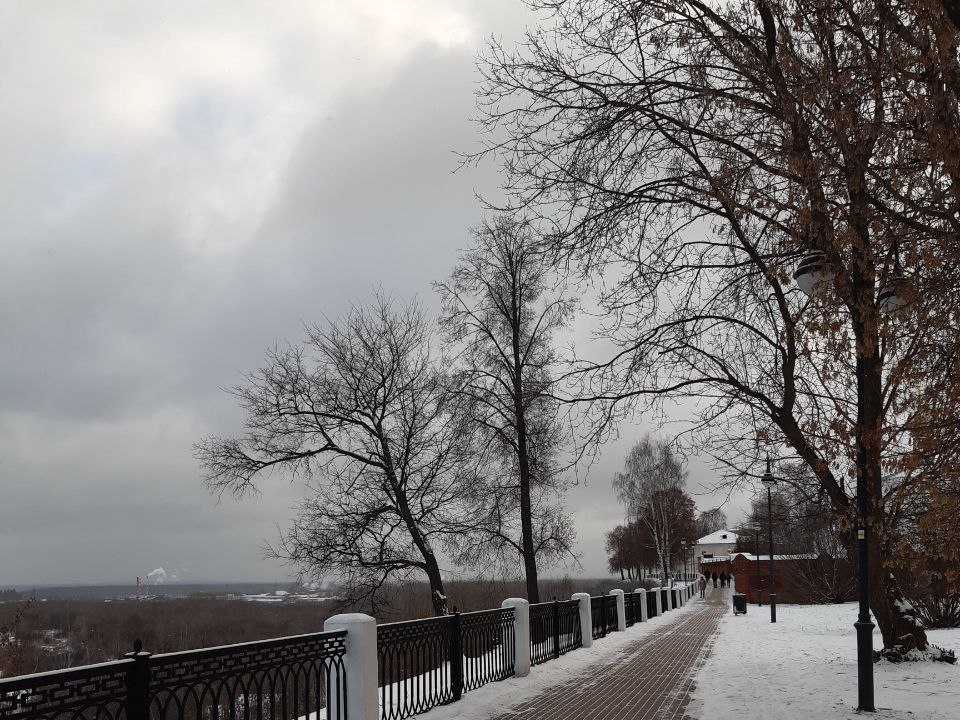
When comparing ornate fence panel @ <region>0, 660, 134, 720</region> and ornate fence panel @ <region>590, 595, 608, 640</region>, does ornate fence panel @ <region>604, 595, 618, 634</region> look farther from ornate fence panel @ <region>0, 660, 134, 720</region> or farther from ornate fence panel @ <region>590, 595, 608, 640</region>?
ornate fence panel @ <region>0, 660, 134, 720</region>

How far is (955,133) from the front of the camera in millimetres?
6039

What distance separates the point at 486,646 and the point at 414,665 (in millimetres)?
2417

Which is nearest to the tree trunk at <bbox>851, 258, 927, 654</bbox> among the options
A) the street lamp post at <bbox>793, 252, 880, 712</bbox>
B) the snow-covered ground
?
the street lamp post at <bbox>793, 252, 880, 712</bbox>

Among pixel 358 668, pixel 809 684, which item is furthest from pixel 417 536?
pixel 358 668

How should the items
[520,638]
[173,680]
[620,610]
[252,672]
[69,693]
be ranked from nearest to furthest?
[69,693] < [173,680] < [252,672] < [520,638] < [620,610]

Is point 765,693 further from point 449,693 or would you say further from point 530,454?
point 530,454

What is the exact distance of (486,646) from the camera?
38.8 ft

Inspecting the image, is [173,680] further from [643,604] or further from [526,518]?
[643,604]

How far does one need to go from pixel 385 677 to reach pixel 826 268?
6.16 m

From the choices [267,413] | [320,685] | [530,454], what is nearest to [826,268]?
[320,685]

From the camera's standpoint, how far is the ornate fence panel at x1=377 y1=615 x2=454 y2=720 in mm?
8875

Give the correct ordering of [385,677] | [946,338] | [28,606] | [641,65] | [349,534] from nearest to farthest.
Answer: [946,338] < [385,677] < [641,65] < [28,606] < [349,534]

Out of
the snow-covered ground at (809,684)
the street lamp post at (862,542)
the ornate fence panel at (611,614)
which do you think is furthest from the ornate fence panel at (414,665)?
the ornate fence panel at (611,614)

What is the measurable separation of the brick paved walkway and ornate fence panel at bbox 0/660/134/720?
211 inches
